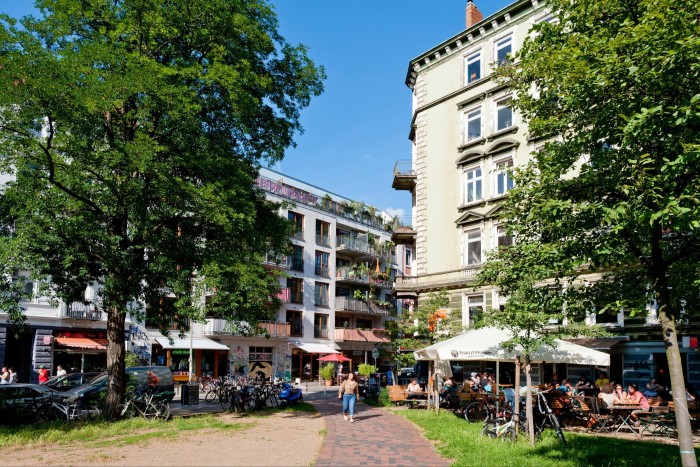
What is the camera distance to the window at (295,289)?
4706 centimetres

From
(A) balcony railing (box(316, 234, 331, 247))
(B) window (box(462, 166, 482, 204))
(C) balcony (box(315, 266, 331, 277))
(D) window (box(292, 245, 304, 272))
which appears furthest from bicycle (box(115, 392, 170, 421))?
(A) balcony railing (box(316, 234, 331, 247))

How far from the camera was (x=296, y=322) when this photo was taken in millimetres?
47531

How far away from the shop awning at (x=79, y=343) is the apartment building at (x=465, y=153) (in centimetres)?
1693

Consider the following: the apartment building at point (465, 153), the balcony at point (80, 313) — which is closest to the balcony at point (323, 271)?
the apartment building at point (465, 153)

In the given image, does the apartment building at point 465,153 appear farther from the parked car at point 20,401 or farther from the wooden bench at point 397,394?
the parked car at point 20,401

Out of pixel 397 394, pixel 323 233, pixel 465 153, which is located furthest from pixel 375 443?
pixel 323 233

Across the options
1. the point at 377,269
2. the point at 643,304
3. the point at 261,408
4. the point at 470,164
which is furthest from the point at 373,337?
the point at 643,304

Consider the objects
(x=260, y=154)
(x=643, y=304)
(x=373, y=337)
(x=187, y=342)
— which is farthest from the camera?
(x=373, y=337)

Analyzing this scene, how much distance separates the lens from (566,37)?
982 cm

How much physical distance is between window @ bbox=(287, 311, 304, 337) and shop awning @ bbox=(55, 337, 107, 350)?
16544mm

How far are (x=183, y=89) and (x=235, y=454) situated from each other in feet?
29.6

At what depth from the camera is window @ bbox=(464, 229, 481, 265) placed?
91.8 ft

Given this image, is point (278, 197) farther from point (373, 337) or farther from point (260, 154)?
point (260, 154)

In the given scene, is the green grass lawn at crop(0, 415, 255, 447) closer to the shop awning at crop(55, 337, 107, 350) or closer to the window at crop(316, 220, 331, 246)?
A: the shop awning at crop(55, 337, 107, 350)
